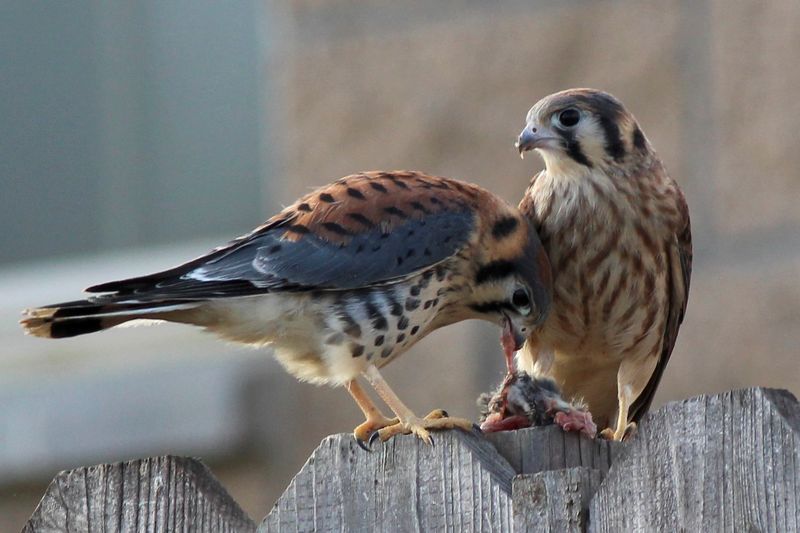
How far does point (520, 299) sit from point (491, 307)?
0.07 metres

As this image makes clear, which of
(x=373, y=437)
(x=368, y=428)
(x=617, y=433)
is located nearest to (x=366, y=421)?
(x=368, y=428)

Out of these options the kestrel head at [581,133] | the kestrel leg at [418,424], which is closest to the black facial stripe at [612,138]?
the kestrel head at [581,133]

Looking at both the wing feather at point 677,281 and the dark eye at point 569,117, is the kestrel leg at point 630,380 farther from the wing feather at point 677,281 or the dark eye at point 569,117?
the dark eye at point 569,117

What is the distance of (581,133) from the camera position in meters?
3.84

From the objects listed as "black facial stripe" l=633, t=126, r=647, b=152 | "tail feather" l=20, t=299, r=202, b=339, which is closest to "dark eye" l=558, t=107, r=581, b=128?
"black facial stripe" l=633, t=126, r=647, b=152

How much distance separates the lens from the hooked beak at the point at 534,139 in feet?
12.4

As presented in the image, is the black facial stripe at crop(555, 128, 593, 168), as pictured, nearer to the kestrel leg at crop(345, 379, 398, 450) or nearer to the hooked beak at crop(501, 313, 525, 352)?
the hooked beak at crop(501, 313, 525, 352)

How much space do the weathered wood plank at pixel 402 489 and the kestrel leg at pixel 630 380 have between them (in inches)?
61.0

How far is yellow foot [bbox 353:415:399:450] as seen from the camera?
2590 millimetres

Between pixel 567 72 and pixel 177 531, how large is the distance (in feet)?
8.87

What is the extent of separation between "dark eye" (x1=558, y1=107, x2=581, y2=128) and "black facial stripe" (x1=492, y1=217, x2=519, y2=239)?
0.82 feet

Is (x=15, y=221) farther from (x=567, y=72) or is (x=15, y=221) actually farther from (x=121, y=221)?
(x=567, y=72)

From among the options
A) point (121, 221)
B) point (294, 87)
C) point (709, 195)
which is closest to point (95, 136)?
point (121, 221)

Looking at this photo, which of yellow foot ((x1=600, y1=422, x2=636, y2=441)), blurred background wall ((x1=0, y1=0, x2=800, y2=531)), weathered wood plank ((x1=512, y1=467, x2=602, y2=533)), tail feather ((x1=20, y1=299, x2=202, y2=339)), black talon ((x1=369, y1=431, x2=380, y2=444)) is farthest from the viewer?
blurred background wall ((x1=0, y1=0, x2=800, y2=531))
